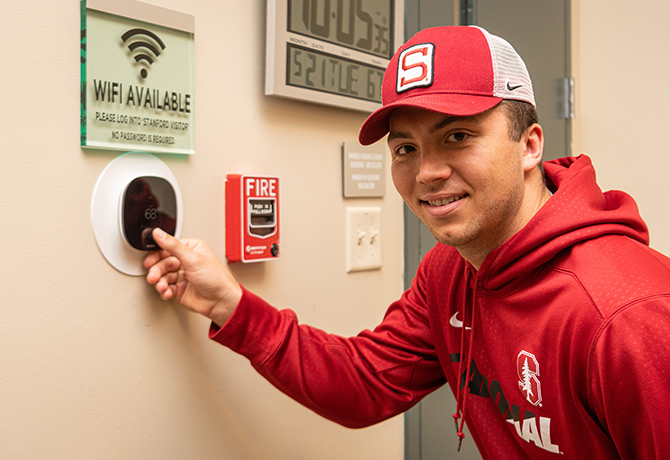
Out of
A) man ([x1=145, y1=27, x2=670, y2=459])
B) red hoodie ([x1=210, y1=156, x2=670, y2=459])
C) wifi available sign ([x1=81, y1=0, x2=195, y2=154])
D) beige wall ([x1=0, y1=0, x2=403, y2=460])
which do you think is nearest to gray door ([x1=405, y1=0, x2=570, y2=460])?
beige wall ([x1=0, y1=0, x2=403, y2=460])

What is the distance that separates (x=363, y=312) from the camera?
1.40m

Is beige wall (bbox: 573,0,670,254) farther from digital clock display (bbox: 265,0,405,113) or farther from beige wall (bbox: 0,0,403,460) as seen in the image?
beige wall (bbox: 0,0,403,460)

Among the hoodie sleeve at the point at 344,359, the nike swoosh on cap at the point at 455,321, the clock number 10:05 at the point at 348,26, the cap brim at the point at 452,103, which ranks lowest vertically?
the hoodie sleeve at the point at 344,359

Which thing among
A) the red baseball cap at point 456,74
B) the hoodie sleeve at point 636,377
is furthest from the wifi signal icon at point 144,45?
the hoodie sleeve at point 636,377

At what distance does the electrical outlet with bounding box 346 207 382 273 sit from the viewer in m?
1.34

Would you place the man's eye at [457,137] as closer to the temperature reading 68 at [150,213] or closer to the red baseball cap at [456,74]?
the red baseball cap at [456,74]

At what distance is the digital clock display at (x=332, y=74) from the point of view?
3.81 feet

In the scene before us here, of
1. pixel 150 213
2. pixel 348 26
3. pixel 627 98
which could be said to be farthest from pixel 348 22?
pixel 627 98

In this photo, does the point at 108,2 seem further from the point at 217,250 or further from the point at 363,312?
the point at 363,312

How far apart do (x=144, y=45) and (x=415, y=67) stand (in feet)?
1.52

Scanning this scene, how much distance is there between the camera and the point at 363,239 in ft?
4.49

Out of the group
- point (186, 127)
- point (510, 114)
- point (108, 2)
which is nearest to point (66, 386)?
point (186, 127)

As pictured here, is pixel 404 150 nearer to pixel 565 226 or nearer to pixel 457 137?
pixel 457 137

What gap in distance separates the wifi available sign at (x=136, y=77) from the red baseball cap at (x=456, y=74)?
0.36 m
